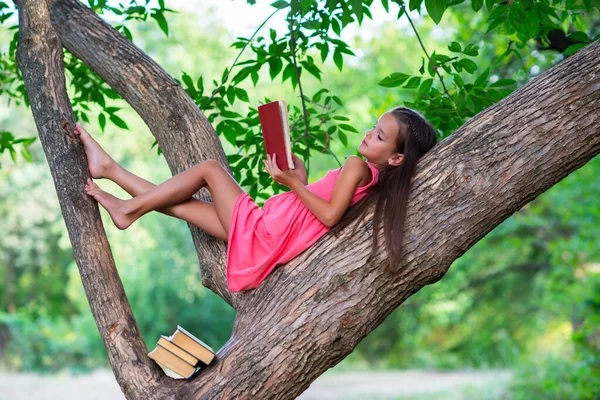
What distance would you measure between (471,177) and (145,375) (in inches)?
57.6

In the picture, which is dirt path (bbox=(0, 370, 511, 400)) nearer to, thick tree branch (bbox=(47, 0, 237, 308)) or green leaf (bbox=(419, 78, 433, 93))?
green leaf (bbox=(419, 78, 433, 93))

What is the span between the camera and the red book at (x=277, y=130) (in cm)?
275

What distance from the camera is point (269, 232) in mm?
3078

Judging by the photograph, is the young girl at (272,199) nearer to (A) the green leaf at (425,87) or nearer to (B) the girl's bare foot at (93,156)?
(B) the girl's bare foot at (93,156)

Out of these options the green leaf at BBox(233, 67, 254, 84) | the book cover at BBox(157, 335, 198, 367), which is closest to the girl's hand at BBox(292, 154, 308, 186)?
the green leaf at BBox(233, 67, 254, 84)

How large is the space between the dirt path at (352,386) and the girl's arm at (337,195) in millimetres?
8884

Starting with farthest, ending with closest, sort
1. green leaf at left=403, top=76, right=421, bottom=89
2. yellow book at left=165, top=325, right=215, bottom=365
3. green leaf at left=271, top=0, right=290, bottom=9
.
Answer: green leaf at left=403, top=76, right=421, bottom=89
green leaf at left=271, top=0, right=290, bottom=9
yellow book at left=165, top=325, right=215, bottom=365

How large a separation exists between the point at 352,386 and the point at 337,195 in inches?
468

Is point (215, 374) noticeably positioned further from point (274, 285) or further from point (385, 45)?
point (385, 45)

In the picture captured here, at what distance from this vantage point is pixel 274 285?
2760mm

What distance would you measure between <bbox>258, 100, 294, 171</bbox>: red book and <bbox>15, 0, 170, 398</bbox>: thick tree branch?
2.57 feet

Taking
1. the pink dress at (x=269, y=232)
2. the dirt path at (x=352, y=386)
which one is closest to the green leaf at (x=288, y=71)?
the pink dress at (x=269, y=232)

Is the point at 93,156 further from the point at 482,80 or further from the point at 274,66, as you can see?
the point at 482,80

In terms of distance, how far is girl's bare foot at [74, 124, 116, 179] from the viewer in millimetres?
2994
